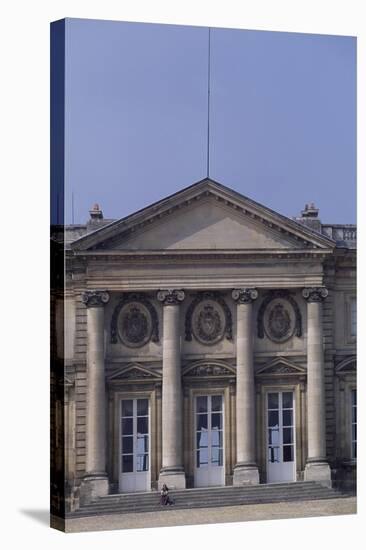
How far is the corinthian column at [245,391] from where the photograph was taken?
28.0 m

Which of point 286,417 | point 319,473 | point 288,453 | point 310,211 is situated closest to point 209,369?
point 286,417

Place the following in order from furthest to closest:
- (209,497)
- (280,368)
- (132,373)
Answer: (280,368)
(209,497)
(132,373)

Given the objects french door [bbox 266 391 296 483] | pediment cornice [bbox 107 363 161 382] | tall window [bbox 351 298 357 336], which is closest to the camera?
pediment cornice [bbox 107 363 161 382]

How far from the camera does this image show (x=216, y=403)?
28.0 m

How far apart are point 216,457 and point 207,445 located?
0.22 m

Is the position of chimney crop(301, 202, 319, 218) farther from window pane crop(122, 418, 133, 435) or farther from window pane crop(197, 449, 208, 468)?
window pane crop(122, 418, 133, 435)

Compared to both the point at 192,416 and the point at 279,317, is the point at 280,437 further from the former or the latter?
the point at 279,317

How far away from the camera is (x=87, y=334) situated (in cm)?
2714

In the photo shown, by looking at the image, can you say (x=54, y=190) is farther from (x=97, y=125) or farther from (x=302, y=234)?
→ (x=302, y=234)

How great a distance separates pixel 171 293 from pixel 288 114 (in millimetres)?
3122

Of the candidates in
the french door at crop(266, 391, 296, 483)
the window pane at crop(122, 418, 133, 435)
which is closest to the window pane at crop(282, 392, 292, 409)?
the french door at crop(266, 391, 296, 483)

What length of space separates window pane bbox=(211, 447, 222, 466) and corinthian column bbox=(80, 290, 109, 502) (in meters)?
1.68

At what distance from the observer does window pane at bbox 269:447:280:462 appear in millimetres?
28297

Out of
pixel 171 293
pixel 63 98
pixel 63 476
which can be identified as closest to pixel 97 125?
pixel 63 98
